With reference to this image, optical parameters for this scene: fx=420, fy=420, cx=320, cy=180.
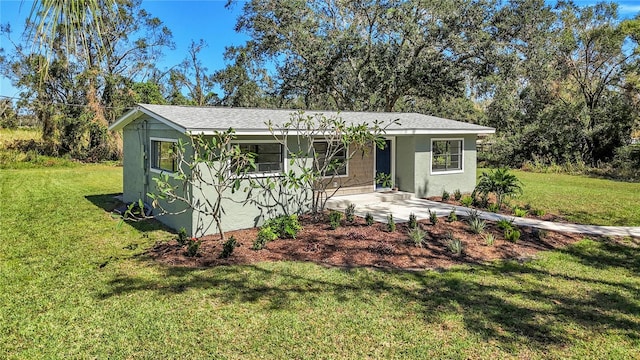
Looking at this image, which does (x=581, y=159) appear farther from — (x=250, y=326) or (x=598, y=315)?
(x=250, y=326)

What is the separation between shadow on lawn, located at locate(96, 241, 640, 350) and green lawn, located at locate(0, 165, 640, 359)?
0.02 metres

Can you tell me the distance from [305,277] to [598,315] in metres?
3.86

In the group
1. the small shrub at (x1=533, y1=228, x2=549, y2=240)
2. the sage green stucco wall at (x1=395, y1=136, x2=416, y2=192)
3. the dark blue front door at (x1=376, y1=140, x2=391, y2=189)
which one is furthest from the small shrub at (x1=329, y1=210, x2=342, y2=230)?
the sage green stucco wall at (x1=395, y1=136, x2=416, y2=192)

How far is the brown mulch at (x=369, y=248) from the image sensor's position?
7207 mm

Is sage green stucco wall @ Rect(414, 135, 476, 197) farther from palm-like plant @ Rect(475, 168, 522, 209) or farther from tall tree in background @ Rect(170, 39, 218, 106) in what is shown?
tall tree in background @ Rect(170, 39, 218, 106)

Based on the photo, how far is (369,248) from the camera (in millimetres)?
7805

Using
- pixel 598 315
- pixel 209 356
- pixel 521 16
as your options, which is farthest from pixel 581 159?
pixel 209 356

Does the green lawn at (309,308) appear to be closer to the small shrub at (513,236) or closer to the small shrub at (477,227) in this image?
the small shrub at (513,236)

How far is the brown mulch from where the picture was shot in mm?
7207

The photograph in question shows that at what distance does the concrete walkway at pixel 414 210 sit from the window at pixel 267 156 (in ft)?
7.06

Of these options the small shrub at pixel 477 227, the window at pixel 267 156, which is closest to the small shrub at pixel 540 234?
the small shrub at pixel 477 227

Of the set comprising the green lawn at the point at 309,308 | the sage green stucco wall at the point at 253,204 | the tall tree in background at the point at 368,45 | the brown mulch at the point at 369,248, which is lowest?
the green lawn at the point at 309,308

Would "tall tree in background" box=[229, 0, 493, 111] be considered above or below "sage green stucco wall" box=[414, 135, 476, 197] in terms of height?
above

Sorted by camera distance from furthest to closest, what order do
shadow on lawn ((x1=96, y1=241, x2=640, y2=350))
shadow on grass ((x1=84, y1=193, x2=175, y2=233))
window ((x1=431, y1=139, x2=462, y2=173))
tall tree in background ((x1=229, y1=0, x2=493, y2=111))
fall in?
tall tree in background ((x1=229, y1=0, x2=493, y2=111)) < window ((x1=431, y1=139, x2=462, y2=173)) < shadow on grass ((x1=84, y1=193, x2=175, y2=233)) < shadow on lawn ((x1=96, y1=241, x2=640, y2=350))
